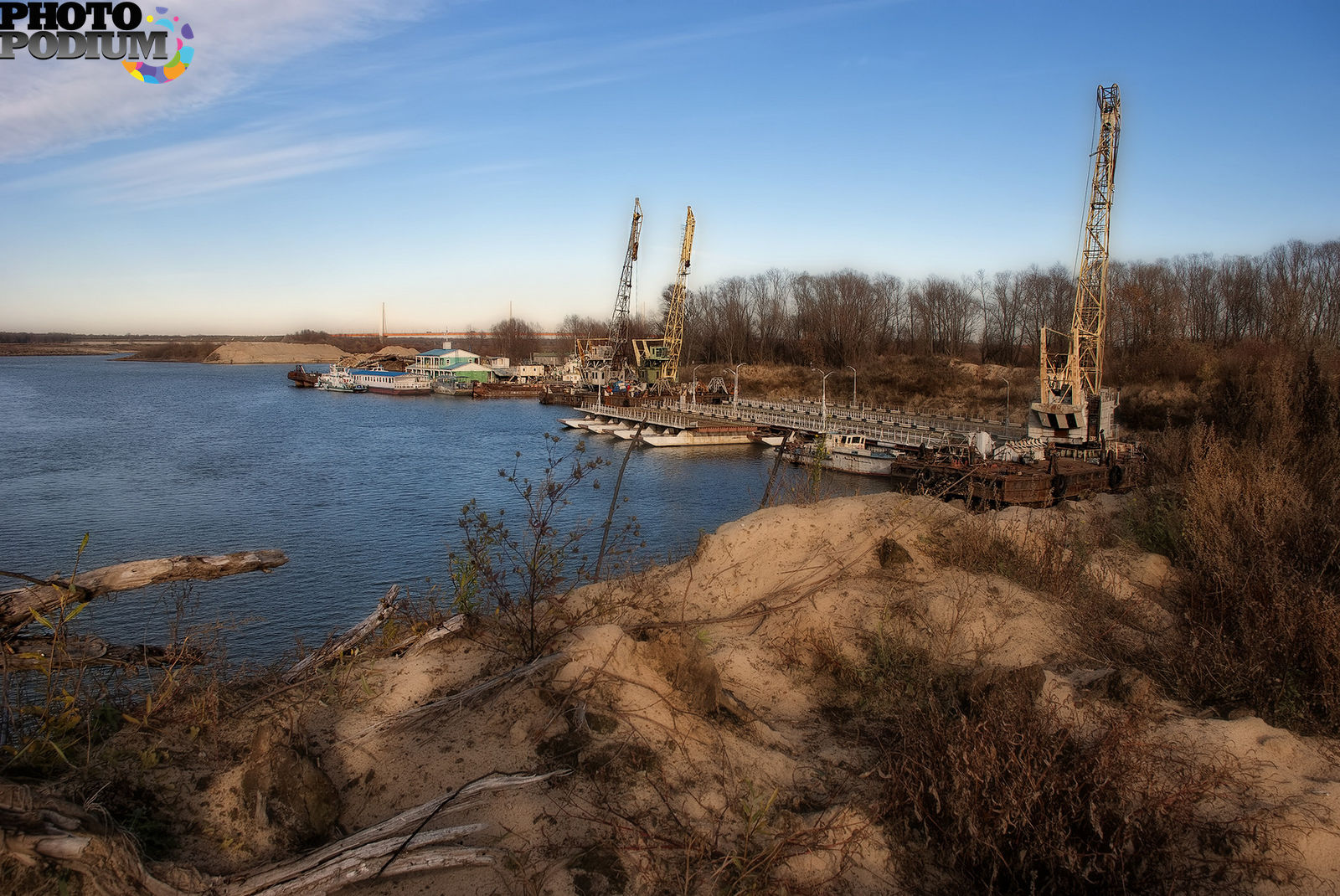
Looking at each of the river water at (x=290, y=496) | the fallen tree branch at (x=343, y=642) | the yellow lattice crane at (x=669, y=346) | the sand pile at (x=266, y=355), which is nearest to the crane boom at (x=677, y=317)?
the yellow lattice crane at (x=669, y=346)

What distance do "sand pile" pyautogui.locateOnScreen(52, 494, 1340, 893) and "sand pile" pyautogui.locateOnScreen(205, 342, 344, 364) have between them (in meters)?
172

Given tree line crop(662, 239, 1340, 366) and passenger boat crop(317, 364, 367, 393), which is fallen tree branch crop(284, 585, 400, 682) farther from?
passenger boat crop(317, 364, 367, 393)

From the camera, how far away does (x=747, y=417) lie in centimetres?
5375

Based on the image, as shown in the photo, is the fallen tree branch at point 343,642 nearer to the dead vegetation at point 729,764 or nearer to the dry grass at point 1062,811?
the dead vegetation at point 729,764

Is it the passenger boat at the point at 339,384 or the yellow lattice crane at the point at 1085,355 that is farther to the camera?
the passenger boat at the point at 339,384

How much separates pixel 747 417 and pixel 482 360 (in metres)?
61.4

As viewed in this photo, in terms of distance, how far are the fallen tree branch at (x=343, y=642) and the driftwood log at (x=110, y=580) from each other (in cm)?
71

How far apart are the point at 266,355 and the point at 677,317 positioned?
450ft

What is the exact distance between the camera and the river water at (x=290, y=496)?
15562 millimetres

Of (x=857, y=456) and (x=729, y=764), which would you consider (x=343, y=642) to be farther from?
(x=857, y=456)

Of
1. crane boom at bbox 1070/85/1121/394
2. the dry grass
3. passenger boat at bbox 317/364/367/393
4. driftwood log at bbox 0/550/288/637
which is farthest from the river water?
passenger boat at bbox 317/364/367/393

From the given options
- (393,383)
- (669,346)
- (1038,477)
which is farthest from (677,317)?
(1038,477)

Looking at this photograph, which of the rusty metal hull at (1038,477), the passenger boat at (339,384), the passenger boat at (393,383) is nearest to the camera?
the rusty metal hull at (1038,477)

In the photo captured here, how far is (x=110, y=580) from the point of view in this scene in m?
5.18
